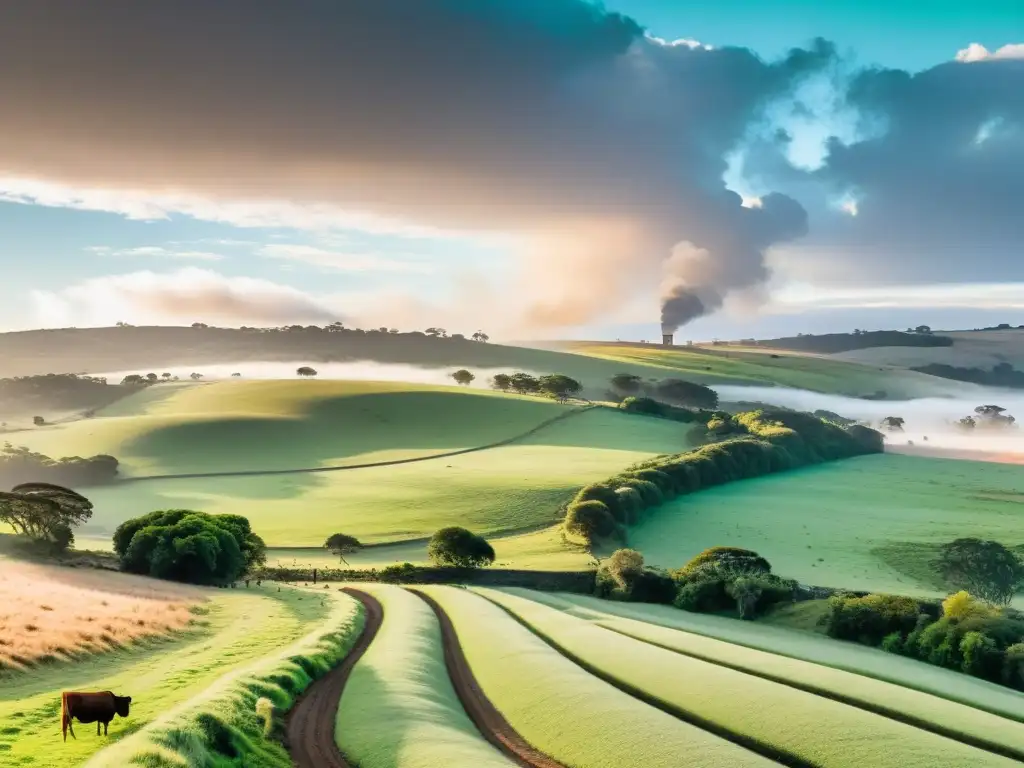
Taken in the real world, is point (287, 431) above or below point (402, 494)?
above

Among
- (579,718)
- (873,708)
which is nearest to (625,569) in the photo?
(873,708)

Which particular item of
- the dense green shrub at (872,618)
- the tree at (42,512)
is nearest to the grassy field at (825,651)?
the dense green shrub at (872,618)

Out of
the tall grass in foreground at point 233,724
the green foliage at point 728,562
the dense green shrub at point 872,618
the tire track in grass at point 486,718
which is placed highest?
the tall grass in foreground at point 233,724

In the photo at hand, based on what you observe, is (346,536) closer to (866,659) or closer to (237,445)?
(866,659)

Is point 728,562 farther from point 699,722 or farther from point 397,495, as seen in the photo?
point 397,495

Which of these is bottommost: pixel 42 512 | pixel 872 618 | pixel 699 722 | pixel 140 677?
pixel 872 618

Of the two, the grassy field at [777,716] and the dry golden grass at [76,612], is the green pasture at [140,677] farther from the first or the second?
the grassy field at [777,716]

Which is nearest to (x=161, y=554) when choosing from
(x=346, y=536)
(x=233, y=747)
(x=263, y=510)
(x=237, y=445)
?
(x=346, y=536)
